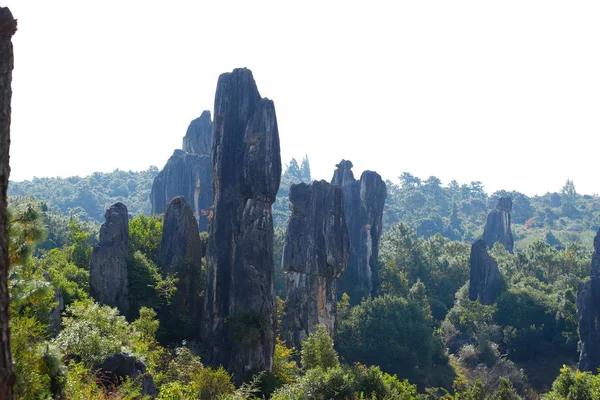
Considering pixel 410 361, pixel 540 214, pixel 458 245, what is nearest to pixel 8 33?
pixel 410 361

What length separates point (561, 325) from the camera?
4591 centimetres

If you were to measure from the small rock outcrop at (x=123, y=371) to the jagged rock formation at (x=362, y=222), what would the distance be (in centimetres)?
3872

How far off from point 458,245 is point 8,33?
69252mm

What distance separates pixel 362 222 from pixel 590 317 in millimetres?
25459

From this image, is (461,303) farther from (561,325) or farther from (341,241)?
(341,241)

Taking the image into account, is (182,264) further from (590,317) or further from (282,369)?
(590,317)

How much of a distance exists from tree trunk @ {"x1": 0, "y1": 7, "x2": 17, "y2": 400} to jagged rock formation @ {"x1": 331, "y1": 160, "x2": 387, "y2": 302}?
159 feet

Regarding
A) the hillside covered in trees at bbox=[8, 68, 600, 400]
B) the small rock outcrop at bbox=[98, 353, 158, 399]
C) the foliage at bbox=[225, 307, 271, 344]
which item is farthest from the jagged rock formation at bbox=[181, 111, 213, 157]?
the small rock outcrop at bbox=[98, 353, 158, 399]

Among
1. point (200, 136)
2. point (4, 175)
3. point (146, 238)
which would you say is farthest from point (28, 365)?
point (200, 136)

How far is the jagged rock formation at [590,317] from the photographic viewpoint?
121ft

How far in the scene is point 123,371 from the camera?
14859 millimetres

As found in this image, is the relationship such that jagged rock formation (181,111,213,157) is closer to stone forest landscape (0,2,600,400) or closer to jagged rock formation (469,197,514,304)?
stone forest landscape (0,2,600,400)

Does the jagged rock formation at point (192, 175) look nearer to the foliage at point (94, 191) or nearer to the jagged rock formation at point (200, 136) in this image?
the jagged rock formation at point (200, 136)

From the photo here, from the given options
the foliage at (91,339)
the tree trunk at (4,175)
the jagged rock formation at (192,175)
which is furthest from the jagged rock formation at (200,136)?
the tree trunk at (4,175)
